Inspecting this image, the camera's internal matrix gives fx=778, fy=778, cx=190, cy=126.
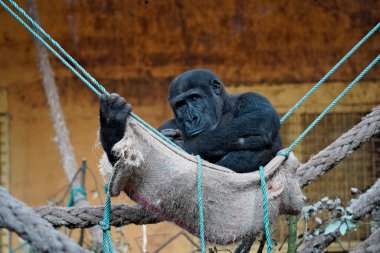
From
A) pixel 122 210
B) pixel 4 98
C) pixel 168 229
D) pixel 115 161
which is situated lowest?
pixel 168 229

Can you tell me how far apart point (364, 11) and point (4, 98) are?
2.77m

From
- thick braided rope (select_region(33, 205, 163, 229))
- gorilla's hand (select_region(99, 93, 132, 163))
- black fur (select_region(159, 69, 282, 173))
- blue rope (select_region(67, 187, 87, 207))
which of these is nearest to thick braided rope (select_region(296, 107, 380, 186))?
black fur (select_region(159, 69, 282, 173))

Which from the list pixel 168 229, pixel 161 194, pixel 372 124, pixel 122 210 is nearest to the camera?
pixel 161 194

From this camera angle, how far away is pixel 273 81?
5.83 m

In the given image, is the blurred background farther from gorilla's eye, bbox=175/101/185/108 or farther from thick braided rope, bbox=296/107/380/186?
thick braided rope, bbox=296/107/380/186

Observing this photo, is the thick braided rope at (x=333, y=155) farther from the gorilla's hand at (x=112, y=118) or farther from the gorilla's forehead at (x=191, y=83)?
the gorilla's hand at (x=112, y=118)

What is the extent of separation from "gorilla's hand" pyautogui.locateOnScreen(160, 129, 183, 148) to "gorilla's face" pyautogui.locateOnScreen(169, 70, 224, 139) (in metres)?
0.13

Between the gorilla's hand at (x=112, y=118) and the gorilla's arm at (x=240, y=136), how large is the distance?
0.76m

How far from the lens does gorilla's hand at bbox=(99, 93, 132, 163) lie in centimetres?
226

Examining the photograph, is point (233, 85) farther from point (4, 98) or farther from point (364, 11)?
point (4, 98)

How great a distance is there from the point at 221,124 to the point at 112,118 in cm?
114

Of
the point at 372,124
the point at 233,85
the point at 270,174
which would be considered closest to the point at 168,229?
the point at 233,85

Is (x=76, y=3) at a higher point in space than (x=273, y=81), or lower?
higher

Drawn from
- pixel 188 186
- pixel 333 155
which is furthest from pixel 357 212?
pixel 188 186
